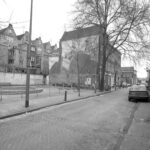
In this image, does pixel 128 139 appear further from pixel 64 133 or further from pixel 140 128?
pixel 64 133

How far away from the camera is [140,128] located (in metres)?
5.79

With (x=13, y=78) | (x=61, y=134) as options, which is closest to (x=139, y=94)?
(x=61, y=134)

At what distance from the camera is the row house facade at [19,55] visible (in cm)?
3378

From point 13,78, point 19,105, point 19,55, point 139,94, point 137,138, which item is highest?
point 19,55

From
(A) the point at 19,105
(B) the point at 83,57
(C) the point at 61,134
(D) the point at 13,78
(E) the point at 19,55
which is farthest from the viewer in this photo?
(E) the point at 19,55

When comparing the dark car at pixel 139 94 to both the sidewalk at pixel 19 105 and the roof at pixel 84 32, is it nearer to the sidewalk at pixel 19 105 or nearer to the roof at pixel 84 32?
the sidewalk at pixel 19 105

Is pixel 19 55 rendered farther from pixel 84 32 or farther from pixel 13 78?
pixel 84 32

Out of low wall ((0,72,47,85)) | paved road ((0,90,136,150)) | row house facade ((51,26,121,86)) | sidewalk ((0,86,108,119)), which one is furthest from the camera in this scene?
low wall ((0,72,47,85))

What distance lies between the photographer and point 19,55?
38750 millimetres

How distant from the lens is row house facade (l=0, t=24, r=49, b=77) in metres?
33.8

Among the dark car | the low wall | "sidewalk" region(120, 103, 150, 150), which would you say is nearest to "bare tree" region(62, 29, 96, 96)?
the dark car

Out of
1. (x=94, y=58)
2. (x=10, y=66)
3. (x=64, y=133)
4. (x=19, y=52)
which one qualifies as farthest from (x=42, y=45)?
(x=64, y=133)

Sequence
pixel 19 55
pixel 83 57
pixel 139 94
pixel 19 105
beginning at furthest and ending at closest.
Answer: pixel 19 55, pixel 83 57, pixel 139 94, pixel 19 105

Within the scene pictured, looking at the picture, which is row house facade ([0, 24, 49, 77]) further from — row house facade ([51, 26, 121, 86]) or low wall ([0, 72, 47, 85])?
row house facade ([51, 26, 121, 86])
